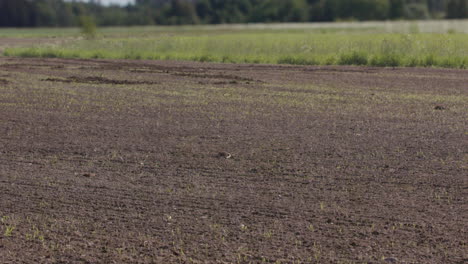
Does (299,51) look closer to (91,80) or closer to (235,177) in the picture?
(91,80)

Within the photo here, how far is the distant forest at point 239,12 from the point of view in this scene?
247 feet

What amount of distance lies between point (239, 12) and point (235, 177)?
7904cm

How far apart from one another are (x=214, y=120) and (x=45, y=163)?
367 cm

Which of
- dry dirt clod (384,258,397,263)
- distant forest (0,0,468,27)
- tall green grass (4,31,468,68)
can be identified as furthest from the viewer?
distant forest (0,0,468,27)

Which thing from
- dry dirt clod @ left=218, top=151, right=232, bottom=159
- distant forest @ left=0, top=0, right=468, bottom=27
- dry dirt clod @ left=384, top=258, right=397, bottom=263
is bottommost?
dry dirt clod @ left=384, top=258, right=397, bottom=263

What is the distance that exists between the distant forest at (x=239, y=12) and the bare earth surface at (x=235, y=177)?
196 feet

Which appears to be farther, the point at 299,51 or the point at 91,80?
the point at 299,51

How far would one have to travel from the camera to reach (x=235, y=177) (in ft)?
24.2

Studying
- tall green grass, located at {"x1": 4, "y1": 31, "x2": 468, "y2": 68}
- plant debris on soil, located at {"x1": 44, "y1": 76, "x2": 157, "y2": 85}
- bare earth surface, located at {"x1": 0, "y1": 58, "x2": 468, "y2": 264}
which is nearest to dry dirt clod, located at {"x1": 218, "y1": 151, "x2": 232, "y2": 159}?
bare earth surface, located at {"x1": 0, "y1": 58, "x2": 468, "y2": 264}

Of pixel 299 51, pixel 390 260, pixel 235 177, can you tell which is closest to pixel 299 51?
pixel 299 51

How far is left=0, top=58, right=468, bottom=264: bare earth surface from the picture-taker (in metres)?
5.27

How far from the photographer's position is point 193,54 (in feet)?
88.2

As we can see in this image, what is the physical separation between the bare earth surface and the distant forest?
5985cm

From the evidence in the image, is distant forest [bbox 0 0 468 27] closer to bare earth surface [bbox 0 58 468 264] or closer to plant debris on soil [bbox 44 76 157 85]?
plant debris on soil [bbox 44 76 157 85]
